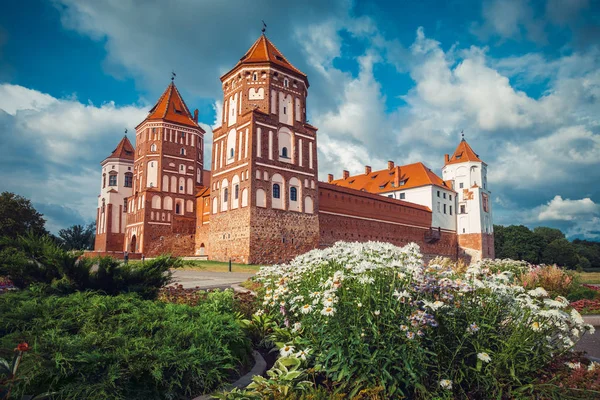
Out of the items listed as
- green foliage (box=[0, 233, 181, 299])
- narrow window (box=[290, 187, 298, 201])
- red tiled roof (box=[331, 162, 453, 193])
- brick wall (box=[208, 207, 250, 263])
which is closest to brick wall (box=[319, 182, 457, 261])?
narrow window (box=[290, 187, 298, 201])

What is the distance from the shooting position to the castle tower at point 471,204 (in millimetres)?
53375

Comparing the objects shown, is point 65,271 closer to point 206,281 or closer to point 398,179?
point 206,281

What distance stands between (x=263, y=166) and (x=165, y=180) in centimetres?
1583

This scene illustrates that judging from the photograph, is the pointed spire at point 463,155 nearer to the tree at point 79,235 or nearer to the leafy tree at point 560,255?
the leafy tree at point 560,255

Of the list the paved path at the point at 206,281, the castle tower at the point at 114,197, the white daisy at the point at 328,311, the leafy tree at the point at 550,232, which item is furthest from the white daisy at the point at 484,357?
the leafy tree at the point at 550,232

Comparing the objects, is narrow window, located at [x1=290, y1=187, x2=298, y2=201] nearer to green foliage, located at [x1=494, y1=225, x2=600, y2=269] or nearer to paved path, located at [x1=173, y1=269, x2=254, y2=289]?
paved path, located at [x1=173, y1=269, x2=254, y2=289]

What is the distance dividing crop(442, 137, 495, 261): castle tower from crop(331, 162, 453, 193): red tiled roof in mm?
2429

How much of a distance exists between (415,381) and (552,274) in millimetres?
9732

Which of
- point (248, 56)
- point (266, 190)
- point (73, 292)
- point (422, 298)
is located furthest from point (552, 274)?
point (248, 56)

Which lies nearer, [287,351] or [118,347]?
[118,347]

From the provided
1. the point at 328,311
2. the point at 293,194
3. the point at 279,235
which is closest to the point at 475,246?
the point at 293,194

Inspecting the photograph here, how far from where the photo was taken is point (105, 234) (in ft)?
153

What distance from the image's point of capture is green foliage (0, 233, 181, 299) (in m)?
5.90

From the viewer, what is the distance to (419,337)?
3881mm
